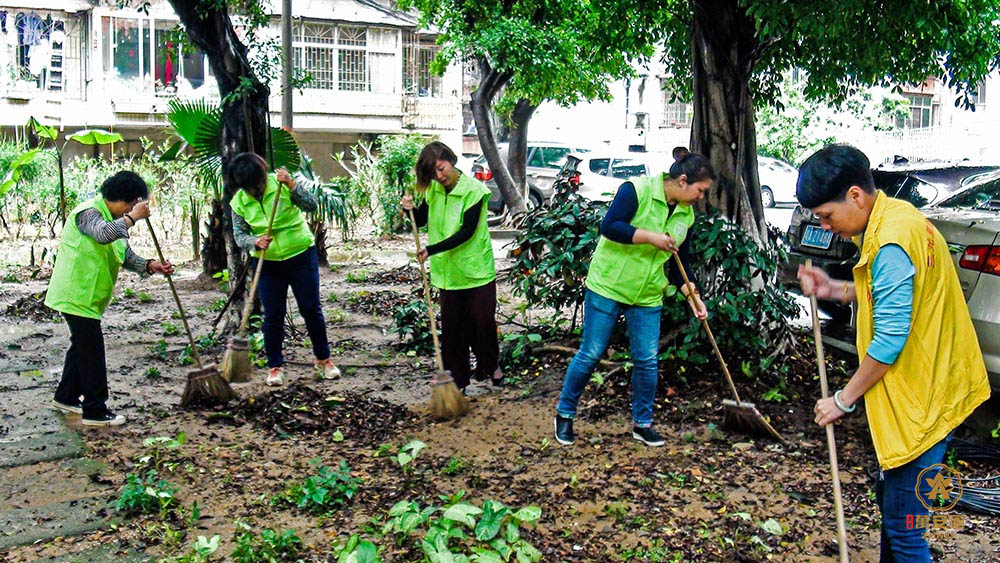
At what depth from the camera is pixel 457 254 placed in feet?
20.7

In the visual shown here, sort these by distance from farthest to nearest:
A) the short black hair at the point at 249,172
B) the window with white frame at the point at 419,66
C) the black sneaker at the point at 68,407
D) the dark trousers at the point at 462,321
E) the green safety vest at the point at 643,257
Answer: the window with white frame at the point at 419,66 → the short black hair at the point at 249,172 → the dark trousers at the point at 462,321 → the black sneaker at the point at 68,407 → the green safety vest at the point at 643,257

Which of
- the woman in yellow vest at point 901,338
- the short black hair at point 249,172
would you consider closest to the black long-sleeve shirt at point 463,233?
the short black hair at point 249,172

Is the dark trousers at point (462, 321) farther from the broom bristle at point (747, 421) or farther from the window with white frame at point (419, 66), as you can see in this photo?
the window with white frame at point (419, 66)

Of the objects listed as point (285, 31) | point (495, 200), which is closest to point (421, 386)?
point (285, 31)

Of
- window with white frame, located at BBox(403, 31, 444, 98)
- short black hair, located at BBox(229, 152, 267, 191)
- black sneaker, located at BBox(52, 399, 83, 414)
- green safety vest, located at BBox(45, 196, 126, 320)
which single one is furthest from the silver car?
window with white frame, located at BBox(403, 31, 444, 98)

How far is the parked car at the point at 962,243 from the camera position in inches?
204

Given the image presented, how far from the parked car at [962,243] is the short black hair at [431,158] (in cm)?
262

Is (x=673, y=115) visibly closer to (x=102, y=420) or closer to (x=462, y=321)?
(x=462, y=321)

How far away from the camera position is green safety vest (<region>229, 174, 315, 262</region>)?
665cm

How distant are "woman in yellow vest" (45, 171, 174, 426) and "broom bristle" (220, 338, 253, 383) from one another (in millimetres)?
970

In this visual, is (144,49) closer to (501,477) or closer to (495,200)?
(495,200)

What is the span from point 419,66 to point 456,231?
2425 centimetres

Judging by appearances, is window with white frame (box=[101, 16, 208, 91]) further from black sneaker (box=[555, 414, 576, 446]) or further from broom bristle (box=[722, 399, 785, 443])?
broom bristle (box=[722, 399, 785, 443])

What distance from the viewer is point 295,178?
271 inches
